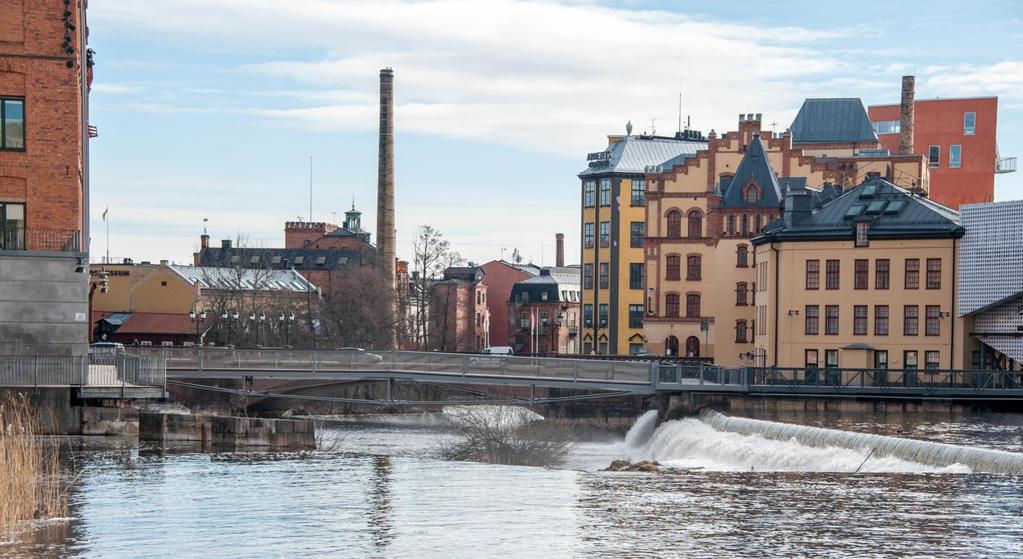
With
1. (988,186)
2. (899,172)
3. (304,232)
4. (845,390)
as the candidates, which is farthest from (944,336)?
(304,232)

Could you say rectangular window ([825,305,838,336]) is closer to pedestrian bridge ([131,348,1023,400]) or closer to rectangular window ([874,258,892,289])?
rectangular window ([874,258,892,289])

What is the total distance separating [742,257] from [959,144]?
41.7m

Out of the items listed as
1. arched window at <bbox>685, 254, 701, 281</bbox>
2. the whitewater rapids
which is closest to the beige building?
arched window at <bbox>685, 254, 701, 281</bbox>

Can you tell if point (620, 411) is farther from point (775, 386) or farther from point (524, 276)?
point (524, 276)

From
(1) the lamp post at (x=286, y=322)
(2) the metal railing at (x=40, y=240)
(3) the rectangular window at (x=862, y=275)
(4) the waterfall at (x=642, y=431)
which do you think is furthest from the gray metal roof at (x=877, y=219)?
(1) the lamp post at (x=286, y=322)

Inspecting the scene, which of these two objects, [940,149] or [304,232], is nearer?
[940,149]

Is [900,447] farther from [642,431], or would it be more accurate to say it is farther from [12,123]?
[12,123]

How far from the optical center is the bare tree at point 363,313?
353 ft

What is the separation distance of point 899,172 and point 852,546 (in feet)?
227

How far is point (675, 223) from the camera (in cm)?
9306

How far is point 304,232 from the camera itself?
169000mm

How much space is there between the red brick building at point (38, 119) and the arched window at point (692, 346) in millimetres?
48275

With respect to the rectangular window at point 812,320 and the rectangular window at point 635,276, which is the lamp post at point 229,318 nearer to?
the rectangular window at point 635,276

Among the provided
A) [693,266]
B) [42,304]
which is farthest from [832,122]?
[42,304]
